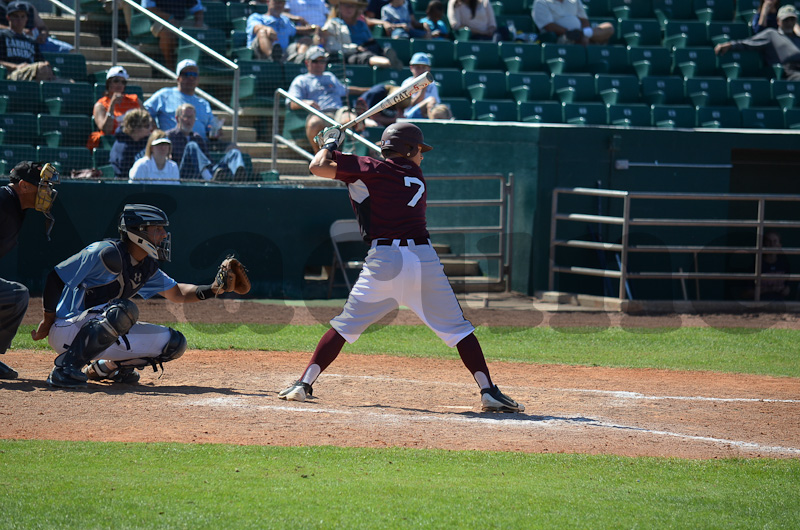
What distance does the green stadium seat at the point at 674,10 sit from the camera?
60.5ft

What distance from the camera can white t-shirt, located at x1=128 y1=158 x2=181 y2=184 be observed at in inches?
436

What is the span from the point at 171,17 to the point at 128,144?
3343 millimetres

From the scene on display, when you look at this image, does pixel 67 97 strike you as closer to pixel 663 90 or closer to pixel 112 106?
pixel 112 106

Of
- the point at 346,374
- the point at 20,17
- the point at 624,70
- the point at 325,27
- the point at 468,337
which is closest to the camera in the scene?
the point at 468,337

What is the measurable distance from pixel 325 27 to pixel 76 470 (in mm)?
11151

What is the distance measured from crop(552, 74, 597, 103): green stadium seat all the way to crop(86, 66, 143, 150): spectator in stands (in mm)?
7075

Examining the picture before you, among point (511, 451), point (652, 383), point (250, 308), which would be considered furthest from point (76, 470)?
point (250, 308)

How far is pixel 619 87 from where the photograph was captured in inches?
631

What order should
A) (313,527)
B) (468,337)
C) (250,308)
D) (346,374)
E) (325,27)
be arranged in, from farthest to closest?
(325,27), (250,308), (346,374), (468,337), (313,527)

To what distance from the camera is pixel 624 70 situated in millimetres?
16766

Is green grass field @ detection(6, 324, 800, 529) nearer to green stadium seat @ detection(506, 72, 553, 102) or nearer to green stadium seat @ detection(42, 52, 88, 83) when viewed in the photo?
green stadium seat @ detection(42, 52, 88, 83)

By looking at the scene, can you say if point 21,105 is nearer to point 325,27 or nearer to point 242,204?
point 242,204

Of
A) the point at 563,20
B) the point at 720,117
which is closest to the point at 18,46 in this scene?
the point at 563,20

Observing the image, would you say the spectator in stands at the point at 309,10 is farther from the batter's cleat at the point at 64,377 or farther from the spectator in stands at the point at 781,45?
the batter's cleat at the point at 64,377
